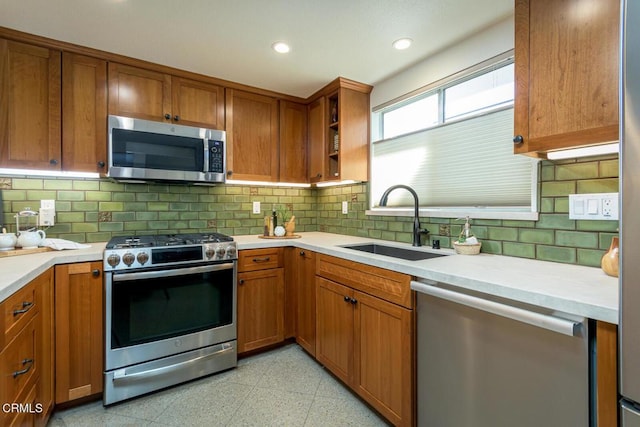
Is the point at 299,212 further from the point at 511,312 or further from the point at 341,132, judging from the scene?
the point at 511,312

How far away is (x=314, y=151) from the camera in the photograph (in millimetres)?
2924

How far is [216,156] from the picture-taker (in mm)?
2416

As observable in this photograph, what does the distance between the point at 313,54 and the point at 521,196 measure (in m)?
1.60

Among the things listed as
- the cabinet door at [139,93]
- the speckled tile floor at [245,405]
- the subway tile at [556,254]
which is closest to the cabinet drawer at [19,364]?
the speckled tile floor at [245,405]

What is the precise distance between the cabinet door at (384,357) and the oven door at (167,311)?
0.98 m

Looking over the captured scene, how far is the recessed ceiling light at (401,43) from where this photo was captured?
1.92 meters

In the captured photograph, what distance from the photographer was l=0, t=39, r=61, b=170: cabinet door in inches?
73.7

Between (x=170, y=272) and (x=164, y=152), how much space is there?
0.89 m

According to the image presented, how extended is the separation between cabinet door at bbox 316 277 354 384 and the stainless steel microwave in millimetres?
1219

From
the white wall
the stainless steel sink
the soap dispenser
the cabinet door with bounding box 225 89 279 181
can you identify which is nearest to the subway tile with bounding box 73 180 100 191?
the cabinet door with bounding box 225 89 279 181

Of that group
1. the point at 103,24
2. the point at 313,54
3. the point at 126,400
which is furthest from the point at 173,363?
the point at 313,54

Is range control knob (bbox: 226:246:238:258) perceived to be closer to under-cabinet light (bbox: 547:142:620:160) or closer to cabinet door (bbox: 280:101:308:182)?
cabinet door (bbox: 280:101:308:182)

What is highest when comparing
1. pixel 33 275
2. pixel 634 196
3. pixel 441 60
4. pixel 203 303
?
pixel 441 60

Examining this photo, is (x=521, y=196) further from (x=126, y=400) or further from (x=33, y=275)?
(x=126, y=400)
